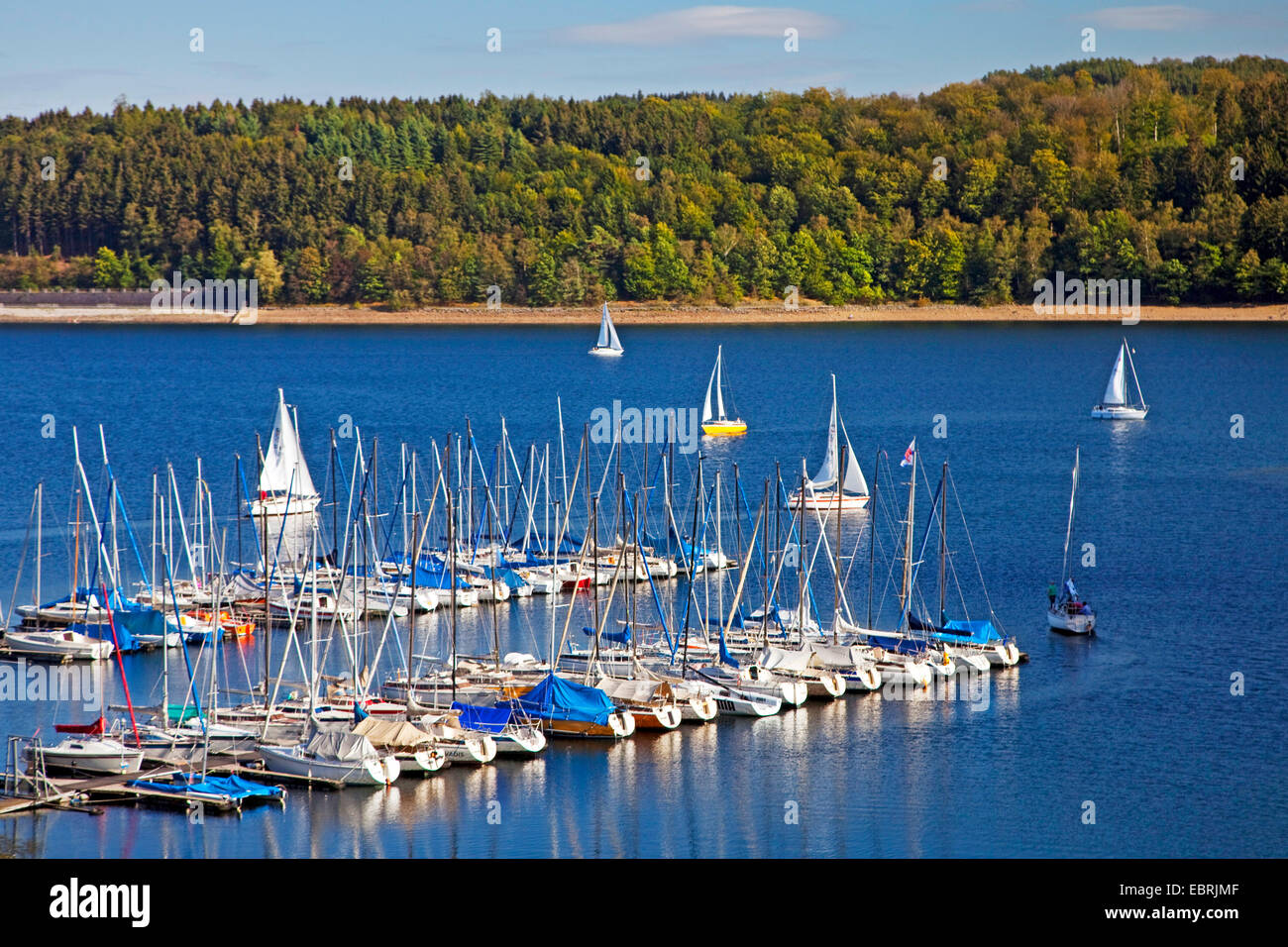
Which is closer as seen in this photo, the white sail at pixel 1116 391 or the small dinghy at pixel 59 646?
the small dinghy at pixel 59 646

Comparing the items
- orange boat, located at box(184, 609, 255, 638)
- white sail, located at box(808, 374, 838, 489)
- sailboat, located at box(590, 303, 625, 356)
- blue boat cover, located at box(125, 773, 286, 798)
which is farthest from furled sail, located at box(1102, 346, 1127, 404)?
blue boat cover, located at box(125, 773, 286, 798)

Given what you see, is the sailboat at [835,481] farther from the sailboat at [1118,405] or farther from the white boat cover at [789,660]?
the sailboat at [1118,405]

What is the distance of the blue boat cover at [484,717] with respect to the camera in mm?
34125

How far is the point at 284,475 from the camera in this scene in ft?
201

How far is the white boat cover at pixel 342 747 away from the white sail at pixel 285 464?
28.8 m

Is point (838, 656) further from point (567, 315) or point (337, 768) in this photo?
point (567, 315)

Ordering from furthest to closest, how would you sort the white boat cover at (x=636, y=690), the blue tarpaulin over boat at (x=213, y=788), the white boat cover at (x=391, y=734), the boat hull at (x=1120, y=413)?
the boat hull at (x=1120, y=413), the white boat cover at (x=636, y=690), the white boat cover at (x=391, y=734), the blue tarpaulin over boat at (x=213, y=788)

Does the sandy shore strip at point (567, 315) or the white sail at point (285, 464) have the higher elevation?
the sandy shore strip at point (567, 315)

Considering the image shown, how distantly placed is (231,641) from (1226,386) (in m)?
85.3

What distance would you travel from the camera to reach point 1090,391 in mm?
111062

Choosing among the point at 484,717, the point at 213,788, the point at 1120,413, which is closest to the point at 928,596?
the point at 484,717

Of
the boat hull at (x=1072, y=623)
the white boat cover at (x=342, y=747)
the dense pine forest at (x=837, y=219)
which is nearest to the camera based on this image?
the white boat cover at (x=342, y=747)

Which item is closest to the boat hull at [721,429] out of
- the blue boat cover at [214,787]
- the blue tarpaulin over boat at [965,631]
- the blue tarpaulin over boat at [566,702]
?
the blue tarpaulin over boat at [965,631]
